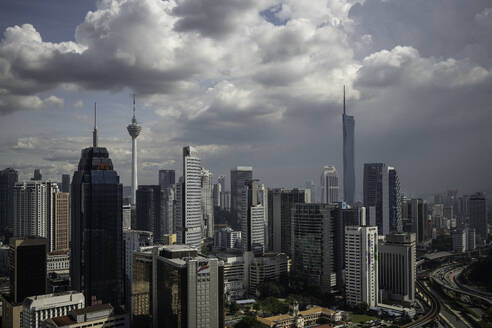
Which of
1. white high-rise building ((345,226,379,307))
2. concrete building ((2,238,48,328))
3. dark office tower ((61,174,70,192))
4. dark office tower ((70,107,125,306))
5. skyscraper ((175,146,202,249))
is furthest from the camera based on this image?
dark office tower ((61,174,70,192))

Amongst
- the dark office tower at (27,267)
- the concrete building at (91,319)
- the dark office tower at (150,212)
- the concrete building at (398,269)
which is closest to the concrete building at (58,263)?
the dark office tower at (27,267)

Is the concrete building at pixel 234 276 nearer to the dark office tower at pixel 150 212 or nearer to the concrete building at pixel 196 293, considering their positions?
the concrete building at pixel 196 293

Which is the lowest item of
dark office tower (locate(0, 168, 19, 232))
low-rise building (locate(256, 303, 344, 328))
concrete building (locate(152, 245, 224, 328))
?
low-rise building (locate(256, 303, 344, 328))

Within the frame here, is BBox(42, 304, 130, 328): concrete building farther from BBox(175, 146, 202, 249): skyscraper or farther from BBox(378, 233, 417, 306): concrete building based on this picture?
BBox(378, 233, 417, 306): concrete building

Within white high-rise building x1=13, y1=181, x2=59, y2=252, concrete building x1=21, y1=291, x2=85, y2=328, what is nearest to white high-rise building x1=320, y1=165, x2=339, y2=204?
white high-rise building x1=13, y1=181, x2=59, y2=252

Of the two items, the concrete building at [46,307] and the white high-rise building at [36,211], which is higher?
the white high-rise building at [36,211]

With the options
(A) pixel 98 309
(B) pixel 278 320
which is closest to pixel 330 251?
(B) pixel 278 320

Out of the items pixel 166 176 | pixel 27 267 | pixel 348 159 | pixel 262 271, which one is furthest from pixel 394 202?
pixel 27 267
